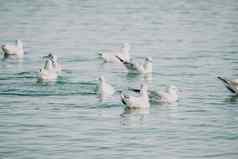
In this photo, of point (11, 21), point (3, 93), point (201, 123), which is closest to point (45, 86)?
point (3, 93)

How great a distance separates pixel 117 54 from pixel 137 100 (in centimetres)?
841

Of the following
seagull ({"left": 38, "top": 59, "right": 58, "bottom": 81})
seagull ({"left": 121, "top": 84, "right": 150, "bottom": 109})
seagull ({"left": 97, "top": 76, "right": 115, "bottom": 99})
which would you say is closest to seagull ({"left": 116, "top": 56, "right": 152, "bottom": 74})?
seagull ({"left": 38, "top": 59, "right": 58, "bottom": 81})

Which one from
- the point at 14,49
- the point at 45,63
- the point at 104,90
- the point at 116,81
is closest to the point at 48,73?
the point at 45,63

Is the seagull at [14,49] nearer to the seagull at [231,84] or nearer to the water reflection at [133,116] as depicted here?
the seagull at [231,84]

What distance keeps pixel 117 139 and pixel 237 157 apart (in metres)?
2.80

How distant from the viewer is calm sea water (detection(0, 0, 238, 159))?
1878 cm

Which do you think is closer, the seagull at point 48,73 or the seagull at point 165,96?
the seagull at point 165,96

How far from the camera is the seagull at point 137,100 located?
22078 millimetres

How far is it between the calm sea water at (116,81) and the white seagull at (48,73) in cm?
29

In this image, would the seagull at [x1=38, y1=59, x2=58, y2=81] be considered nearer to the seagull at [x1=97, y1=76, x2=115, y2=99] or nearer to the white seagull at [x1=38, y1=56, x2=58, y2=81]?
the white seagull at [x1=38, y1=56, x2=58, y2=81]

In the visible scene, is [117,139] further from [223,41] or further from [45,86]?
[223,41]

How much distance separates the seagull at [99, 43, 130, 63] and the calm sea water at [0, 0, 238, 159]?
37 cm

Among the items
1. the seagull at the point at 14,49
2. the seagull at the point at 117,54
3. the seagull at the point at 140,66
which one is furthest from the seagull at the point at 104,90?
the seagull at the point at 14,49

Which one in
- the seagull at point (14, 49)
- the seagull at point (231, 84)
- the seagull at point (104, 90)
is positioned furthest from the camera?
the seagull at point (14, 49)
